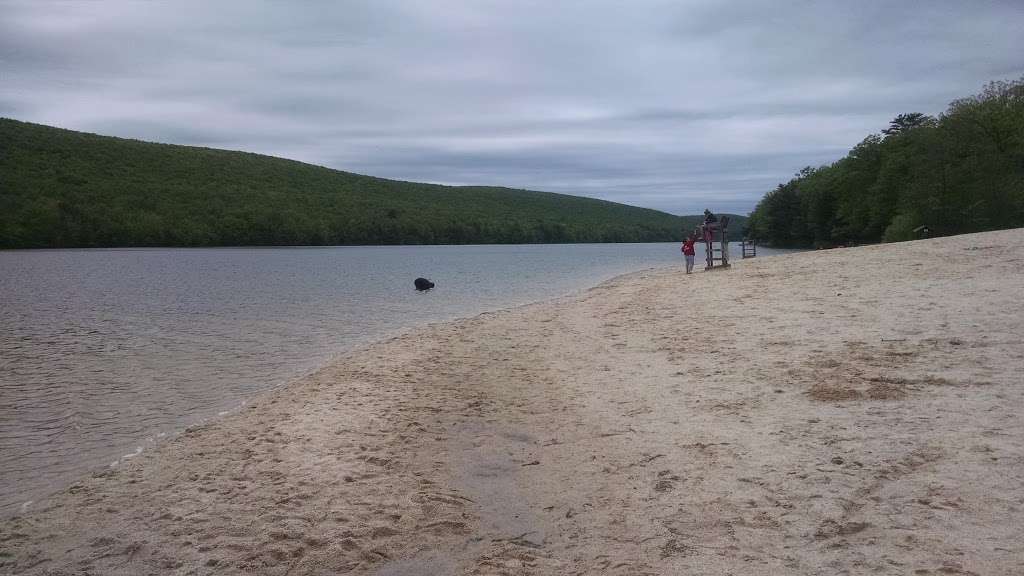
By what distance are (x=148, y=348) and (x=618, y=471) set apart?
40.6 feet

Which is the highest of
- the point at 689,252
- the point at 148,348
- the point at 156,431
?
the point at 689,252

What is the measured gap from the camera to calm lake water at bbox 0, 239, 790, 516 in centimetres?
744

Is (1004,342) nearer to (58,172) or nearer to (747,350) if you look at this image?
(747,350)

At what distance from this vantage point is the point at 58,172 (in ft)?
257

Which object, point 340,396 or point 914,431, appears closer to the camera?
point 914,431

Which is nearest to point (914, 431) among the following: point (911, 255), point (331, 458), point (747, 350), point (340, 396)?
point (747, 350)

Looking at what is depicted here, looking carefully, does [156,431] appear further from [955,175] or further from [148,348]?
[955,175]

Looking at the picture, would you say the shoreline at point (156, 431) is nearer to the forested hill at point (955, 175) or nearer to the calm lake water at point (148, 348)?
the calm lake water at point (148, 348)

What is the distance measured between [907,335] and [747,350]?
2035mm

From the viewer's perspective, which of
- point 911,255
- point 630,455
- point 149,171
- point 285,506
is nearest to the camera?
point 285,506

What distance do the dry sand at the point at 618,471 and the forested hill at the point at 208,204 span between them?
3039 inches

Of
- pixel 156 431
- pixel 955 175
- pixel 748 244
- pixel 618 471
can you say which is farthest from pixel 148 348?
pixel 955 175

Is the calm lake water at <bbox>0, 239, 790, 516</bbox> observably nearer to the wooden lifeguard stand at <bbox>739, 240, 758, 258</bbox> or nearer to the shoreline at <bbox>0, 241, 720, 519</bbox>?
the shoreline at <bbox>0, 241, 720, 519</bbox>

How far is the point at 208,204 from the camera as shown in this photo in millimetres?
91312
